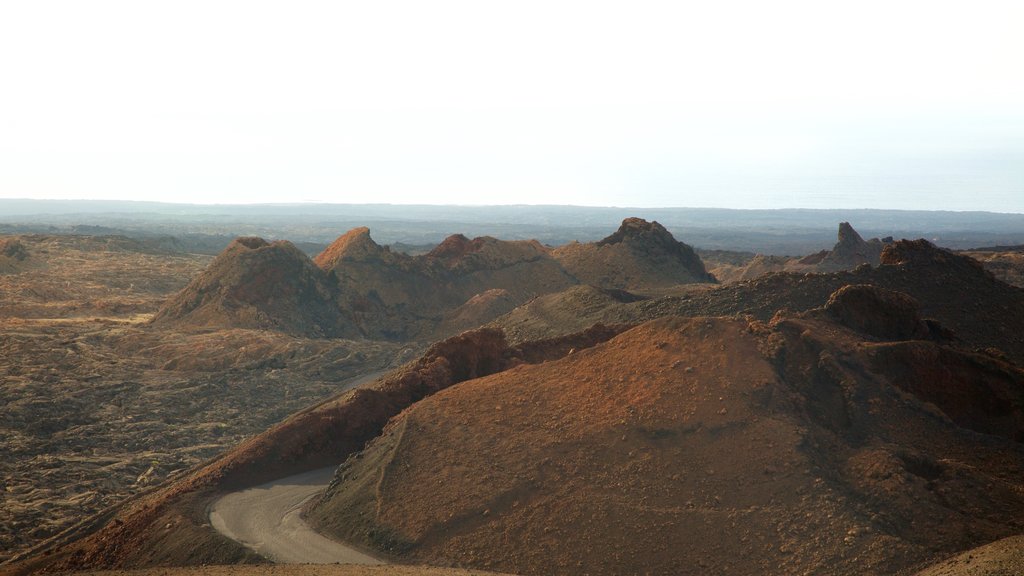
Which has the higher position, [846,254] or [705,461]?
[846,254]

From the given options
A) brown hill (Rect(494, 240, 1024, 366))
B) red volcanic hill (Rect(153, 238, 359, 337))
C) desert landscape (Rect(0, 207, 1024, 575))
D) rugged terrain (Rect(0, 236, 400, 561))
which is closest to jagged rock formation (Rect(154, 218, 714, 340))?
red volcanic hill (Rect(153, 238, 359, 337))

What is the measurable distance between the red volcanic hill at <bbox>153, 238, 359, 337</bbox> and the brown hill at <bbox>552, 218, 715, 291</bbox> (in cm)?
1680

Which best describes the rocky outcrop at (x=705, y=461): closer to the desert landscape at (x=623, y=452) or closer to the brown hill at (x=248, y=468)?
the desert landscape at (x=623, y=452)

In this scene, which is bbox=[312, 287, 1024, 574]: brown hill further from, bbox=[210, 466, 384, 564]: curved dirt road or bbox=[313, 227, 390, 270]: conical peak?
bbox=[313, 227, 390, 270]: conical peak

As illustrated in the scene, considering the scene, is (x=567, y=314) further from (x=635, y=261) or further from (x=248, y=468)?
(x=635, y=261)

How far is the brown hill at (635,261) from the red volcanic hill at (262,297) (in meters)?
16.8

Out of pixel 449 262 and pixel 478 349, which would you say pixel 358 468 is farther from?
pixel 449 262

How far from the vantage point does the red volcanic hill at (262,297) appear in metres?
43.8

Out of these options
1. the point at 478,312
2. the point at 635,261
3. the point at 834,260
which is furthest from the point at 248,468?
the point at 834,260

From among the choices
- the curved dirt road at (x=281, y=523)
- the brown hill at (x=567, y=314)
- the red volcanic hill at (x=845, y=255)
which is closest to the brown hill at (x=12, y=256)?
the brown hill at (x=567, y=314)

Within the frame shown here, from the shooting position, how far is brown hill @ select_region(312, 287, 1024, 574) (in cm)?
1373

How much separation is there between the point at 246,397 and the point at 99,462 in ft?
27.5

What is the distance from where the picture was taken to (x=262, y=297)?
149ft

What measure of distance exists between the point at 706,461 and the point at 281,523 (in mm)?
8560
